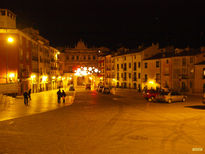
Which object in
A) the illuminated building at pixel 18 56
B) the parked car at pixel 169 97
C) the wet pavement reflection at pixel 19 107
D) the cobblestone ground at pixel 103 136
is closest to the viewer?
the cobblestone ground at pixel 103 136

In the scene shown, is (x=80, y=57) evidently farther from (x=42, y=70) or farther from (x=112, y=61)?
(x=42, y=70)

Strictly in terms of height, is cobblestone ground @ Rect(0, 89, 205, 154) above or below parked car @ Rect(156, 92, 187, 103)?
below

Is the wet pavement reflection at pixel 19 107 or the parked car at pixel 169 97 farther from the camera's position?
the parked car at pixel 169 97

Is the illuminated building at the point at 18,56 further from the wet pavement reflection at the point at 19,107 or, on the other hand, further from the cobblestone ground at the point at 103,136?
the cobblestone ground at the point at 103,136

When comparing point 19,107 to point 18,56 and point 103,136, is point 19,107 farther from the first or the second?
point 18,56

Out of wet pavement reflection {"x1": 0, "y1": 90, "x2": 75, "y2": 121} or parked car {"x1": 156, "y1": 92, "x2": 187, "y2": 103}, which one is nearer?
wet pavement reflection {"x1": 0, "y1": 90, "x2": 75, "y2": 121}

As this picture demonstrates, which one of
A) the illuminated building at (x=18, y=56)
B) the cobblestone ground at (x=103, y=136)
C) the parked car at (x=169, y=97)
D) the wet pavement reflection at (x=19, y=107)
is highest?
the illuminated building at (x=18, y=56)

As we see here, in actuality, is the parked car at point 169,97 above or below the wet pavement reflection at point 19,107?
above

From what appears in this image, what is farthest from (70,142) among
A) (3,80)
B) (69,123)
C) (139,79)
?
(139,79)

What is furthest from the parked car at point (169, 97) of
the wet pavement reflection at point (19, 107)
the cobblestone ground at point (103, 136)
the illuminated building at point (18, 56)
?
the illuminated building at point (18, 56)

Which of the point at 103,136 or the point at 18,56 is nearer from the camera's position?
the point at 103,136

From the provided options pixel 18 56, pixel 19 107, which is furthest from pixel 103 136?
pixel 18 56

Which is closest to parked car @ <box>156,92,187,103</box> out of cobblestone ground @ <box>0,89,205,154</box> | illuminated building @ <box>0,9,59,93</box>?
cobblestone ground @ <box>0,89,205,154</box>

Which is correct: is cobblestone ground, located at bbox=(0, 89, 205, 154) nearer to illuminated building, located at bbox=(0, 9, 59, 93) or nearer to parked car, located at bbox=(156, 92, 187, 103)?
parked car, located at bbox=(156, 92, 187, 103)
